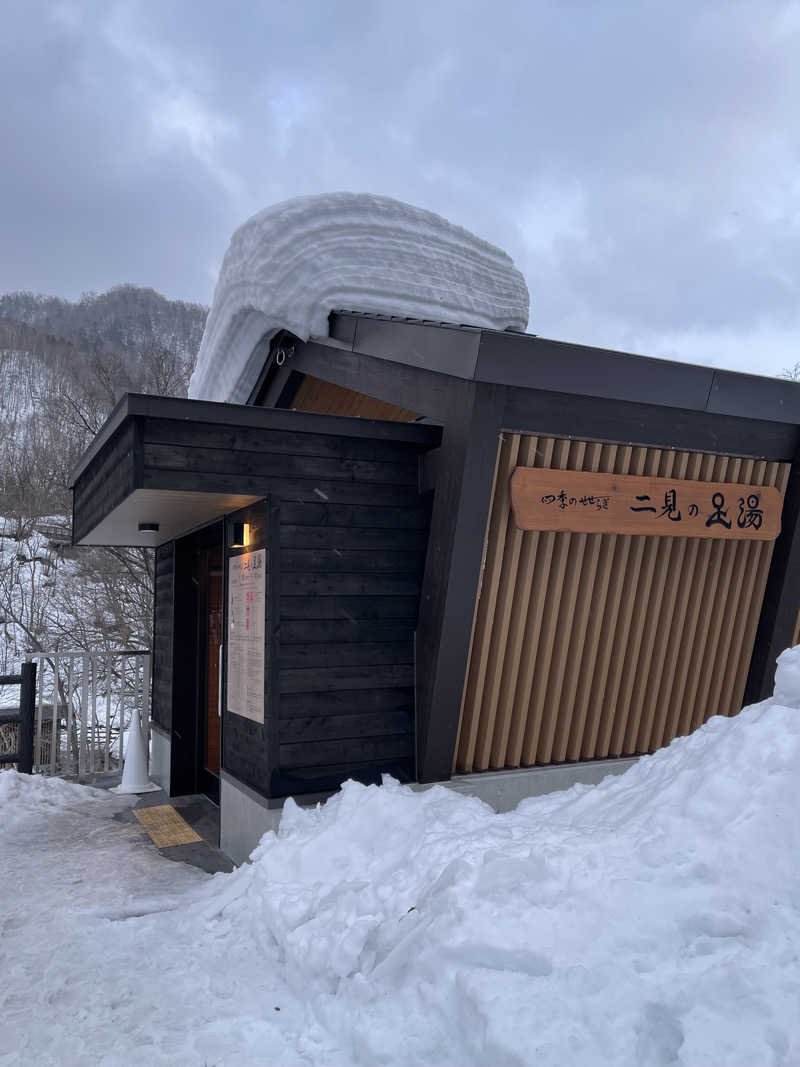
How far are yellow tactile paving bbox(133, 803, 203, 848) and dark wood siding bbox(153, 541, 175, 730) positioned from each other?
0.93m

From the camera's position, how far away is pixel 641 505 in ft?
19.6

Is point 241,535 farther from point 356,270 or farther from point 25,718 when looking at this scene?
point 25,718

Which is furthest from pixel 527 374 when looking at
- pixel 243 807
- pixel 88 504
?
pixel 88 504

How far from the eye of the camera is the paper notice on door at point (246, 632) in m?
5.77

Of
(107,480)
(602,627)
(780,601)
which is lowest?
(602,627)

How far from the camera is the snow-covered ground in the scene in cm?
264

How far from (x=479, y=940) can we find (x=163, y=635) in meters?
7.09

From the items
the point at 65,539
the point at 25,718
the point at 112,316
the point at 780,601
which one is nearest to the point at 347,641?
the point at 780,601

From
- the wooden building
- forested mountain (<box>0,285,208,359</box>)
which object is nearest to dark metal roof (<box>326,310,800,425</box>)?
the wooden building

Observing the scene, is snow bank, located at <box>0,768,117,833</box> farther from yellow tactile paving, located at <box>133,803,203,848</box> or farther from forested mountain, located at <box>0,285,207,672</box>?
forested mountain, located at <box>0,285,207,672</box>

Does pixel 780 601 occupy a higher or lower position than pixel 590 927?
higher

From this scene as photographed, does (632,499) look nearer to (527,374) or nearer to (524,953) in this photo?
(527,374)

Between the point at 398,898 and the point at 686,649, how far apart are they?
3908 mm

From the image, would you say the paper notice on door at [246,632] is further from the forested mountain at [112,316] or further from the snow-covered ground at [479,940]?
the forested mountain at [112,316]
